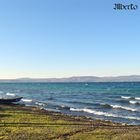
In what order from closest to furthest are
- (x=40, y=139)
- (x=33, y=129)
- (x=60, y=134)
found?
(x=40, y=139)
(x=60, y=134)
(x=33, y=129)

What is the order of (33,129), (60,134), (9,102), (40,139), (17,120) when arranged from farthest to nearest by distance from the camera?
(9,102), (17,120), (33,129), (60,134), (40,139)

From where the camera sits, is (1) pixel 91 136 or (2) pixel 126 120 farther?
(2) pixel 126 120

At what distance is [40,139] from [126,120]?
65.7ft

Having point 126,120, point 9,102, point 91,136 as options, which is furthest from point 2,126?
point 9,102

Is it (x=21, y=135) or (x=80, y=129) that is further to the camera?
(x=80, y=129)

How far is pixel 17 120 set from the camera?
32.1 m

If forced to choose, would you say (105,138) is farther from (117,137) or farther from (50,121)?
(50,121)

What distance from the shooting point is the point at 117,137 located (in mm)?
24375

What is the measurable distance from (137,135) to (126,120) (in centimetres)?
1609

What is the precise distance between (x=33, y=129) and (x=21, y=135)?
8.45ft

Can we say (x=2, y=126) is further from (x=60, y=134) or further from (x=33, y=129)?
(x=60, y=134)

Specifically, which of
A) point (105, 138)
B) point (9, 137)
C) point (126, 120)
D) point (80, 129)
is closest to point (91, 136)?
point (105, 138)

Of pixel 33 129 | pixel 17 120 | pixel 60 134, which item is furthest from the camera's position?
pixel 17 120

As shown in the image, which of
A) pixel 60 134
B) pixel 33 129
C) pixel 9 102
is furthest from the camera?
pixel 9 102
